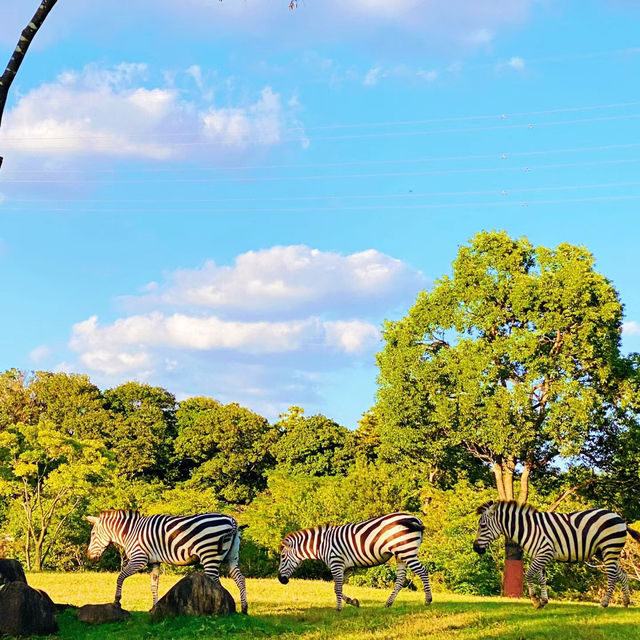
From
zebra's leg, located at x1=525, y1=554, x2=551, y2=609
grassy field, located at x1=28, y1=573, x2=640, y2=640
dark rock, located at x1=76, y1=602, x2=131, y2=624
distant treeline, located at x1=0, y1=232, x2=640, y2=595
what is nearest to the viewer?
grassy field, located at x1=28, y1=573, x2=640, y2=640

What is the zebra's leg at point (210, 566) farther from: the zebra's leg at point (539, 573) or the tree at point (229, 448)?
the tree at point (229, 448)

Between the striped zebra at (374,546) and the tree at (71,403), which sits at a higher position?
the tree at (71,403)

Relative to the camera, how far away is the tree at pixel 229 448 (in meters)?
62.3

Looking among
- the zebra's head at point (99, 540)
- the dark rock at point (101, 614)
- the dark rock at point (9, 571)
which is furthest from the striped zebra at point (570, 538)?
the dark rock at point (9, 571)

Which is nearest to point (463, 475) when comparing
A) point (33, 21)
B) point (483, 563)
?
point (483, 563)

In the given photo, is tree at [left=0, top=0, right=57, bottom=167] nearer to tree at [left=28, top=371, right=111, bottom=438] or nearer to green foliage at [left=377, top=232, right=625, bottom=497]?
green foliage at [left=377, top=232, right=625, bottom=497]

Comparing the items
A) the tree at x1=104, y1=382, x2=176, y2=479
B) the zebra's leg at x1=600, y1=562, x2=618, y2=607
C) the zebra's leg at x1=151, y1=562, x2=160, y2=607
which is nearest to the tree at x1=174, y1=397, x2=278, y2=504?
the tree at x1=104, y1=382, x2=176, y2=479

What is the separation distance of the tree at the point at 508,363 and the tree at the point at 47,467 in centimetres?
1686

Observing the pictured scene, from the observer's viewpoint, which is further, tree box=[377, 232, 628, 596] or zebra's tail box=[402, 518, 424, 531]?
tree box=[377, 232, 628, 596]

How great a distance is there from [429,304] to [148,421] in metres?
41.0

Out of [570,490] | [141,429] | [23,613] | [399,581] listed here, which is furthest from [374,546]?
[141,429]

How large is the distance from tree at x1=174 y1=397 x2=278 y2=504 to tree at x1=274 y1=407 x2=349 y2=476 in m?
2.36

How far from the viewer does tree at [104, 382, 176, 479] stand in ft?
206

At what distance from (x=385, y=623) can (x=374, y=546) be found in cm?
266
